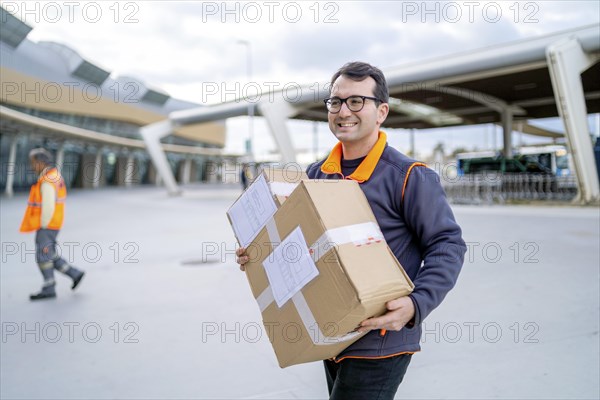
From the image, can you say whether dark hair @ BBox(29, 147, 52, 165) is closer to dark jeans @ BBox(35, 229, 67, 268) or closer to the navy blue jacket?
dark jeans @ BBox(35, 229, 67, 268)

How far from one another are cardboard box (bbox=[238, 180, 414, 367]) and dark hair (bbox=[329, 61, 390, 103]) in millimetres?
348

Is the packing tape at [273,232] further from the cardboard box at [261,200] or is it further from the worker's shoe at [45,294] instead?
the worker's shoe at [45,294]

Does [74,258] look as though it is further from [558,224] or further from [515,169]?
[515,169]

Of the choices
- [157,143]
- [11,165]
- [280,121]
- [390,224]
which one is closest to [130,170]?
[157,143]

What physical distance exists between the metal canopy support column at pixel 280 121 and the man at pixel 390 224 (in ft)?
63.5

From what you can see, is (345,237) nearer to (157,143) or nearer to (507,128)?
(157,143)

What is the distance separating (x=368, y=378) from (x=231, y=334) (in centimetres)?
253

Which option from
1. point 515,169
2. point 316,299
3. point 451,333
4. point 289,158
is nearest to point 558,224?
point 451,333

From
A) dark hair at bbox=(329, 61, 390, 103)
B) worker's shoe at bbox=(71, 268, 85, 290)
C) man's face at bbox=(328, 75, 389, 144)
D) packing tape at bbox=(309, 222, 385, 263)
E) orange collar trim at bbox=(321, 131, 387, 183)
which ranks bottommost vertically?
worker's shoe at bbox=(71, 268, 85, 290)

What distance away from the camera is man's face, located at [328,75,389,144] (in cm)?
151

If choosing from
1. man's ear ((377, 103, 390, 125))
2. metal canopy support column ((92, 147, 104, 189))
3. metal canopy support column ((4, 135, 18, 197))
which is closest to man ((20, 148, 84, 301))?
man's ear ((377, 103, 390, 125))

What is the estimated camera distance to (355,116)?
1523 mm

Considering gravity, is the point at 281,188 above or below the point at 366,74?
below

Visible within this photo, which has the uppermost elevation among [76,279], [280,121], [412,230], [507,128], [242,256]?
[280,121]
